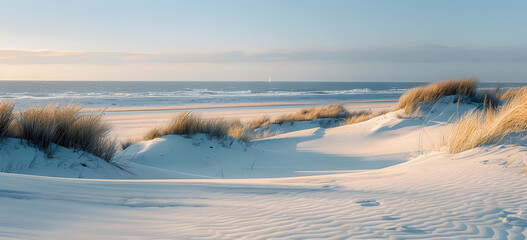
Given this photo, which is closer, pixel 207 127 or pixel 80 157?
pixel 80 157

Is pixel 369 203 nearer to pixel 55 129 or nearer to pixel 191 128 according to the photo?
pixel 55 129

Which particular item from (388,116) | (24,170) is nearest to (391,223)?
(24,170)

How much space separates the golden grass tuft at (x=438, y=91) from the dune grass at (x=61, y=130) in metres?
10.1

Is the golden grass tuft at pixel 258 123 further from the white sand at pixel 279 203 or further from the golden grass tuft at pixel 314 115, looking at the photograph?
the white sand at pixel 279 203

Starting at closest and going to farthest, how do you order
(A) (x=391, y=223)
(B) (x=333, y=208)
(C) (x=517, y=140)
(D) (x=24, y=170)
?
1. (A) (x=391, y=223)
2. (B) (x=333, y=208)
3. (D) (x=24, y=170)
4. (C) (x=517, y=140)

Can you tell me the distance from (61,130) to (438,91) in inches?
465

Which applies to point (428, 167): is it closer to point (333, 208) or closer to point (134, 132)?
point (333, 208)

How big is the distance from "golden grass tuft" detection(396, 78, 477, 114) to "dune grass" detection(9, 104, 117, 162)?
33.3 feet

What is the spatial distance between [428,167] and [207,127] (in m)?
5.84

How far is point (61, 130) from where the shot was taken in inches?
215

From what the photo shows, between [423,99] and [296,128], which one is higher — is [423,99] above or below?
above

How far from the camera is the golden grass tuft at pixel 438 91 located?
13.1 metres

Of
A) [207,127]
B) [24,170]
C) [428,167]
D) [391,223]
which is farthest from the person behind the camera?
[207,127]

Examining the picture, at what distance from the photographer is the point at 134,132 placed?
14.8 meters
